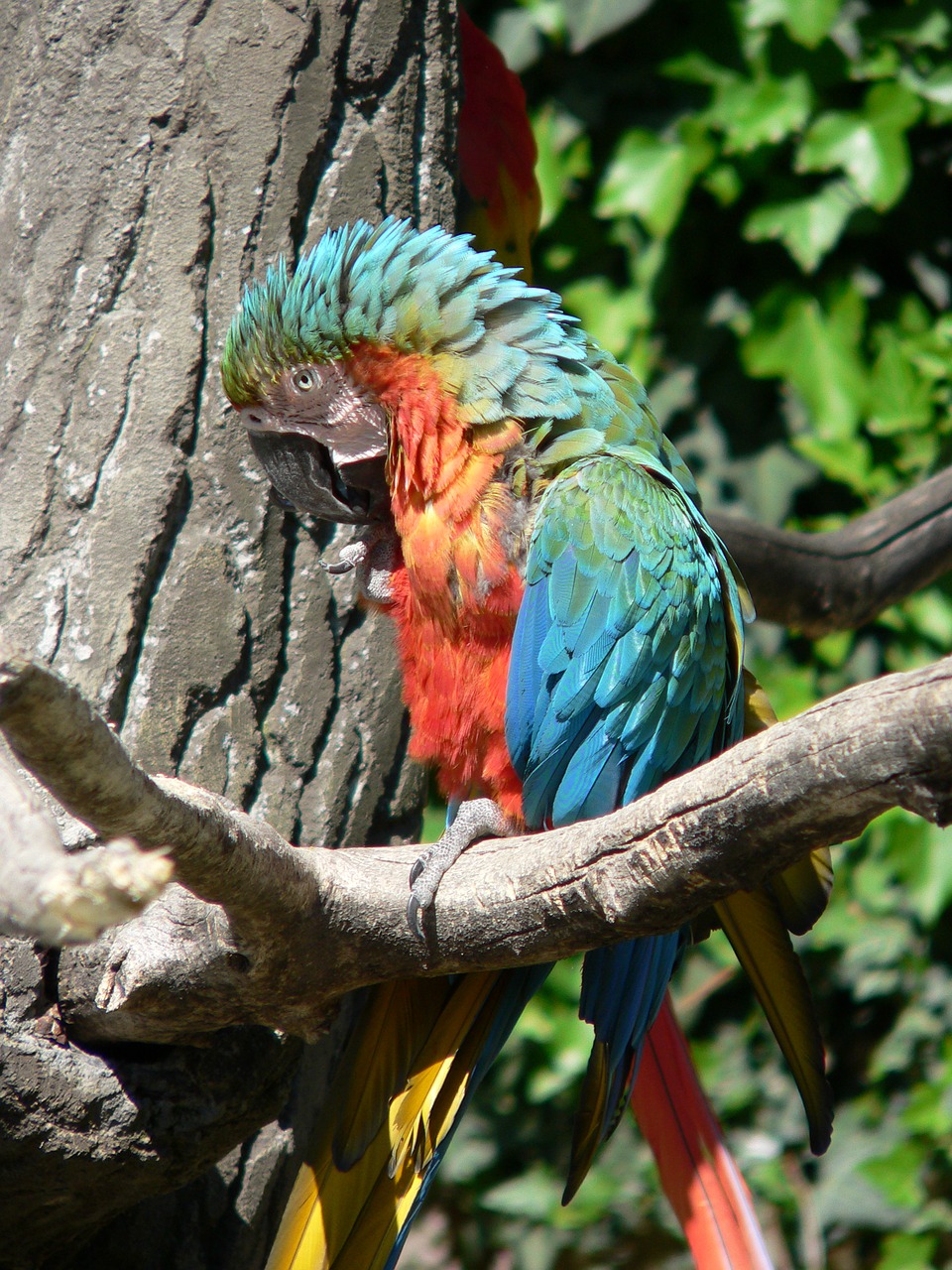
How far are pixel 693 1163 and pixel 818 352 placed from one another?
1327mm

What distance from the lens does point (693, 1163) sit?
117cm

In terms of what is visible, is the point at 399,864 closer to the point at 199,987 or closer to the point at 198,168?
the point at 199,987

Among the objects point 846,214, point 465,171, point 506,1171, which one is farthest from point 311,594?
point 506,1171

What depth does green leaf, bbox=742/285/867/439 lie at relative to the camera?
6.41ft

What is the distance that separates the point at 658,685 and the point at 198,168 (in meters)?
0.67

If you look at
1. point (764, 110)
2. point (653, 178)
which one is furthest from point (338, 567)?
point (764, 110)

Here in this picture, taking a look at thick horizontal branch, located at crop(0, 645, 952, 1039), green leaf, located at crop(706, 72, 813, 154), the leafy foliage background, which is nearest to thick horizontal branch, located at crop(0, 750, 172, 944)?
thick horizontal branch, located at crop(0, 645, 952, 1039)

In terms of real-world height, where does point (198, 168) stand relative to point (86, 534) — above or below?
above

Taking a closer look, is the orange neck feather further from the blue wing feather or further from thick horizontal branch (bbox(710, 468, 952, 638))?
thick horizontal branch (bbox(710, 468, 952, 638))

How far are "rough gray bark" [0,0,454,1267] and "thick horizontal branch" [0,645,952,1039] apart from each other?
5.6 inches

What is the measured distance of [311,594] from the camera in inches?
46.3

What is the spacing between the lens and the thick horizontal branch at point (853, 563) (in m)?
1.64

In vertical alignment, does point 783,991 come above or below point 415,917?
below

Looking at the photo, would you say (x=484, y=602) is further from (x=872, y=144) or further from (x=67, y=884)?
(x=872, y=144)
